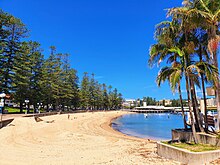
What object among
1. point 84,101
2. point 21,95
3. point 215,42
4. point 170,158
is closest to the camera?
point 170,158

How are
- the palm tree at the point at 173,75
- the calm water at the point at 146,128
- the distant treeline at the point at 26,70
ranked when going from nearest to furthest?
the palm tree at the point at 173,75, the calm water at the point at 146,128, the distant treeline at the point at 26,70

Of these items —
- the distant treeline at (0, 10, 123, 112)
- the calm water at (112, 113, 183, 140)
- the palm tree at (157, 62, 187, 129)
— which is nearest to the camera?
the palm tree at (157, 62, 187, 129)

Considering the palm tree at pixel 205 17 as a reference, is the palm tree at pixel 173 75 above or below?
below

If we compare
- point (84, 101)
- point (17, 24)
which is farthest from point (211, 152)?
point (84, 101)

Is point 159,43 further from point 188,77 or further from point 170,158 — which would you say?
point 170,158

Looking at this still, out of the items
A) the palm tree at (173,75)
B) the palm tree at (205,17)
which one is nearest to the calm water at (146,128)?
the palm tree at (173,75)

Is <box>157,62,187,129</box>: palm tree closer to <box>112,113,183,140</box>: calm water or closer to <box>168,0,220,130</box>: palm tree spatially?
<box>168,0,220,130</box>: palm tree

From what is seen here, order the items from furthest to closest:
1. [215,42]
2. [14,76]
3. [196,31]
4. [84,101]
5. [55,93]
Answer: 1. [84,101]
2. [55,93]
3. [14,76]
4. [196,31]
5. [215,42]

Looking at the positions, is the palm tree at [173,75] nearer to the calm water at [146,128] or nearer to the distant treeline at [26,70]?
the calm water at [146,128]

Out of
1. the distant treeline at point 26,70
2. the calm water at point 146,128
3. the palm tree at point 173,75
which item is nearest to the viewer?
the palm tree at point 173,75

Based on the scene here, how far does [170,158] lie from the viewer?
7961 millimetres

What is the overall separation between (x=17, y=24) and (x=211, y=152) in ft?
113

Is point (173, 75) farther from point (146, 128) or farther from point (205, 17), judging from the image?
point (146, 128)

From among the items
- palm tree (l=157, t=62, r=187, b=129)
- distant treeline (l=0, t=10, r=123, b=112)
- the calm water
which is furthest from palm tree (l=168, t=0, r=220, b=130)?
distant treeline (l=0, t=10, r=123, b=112)
